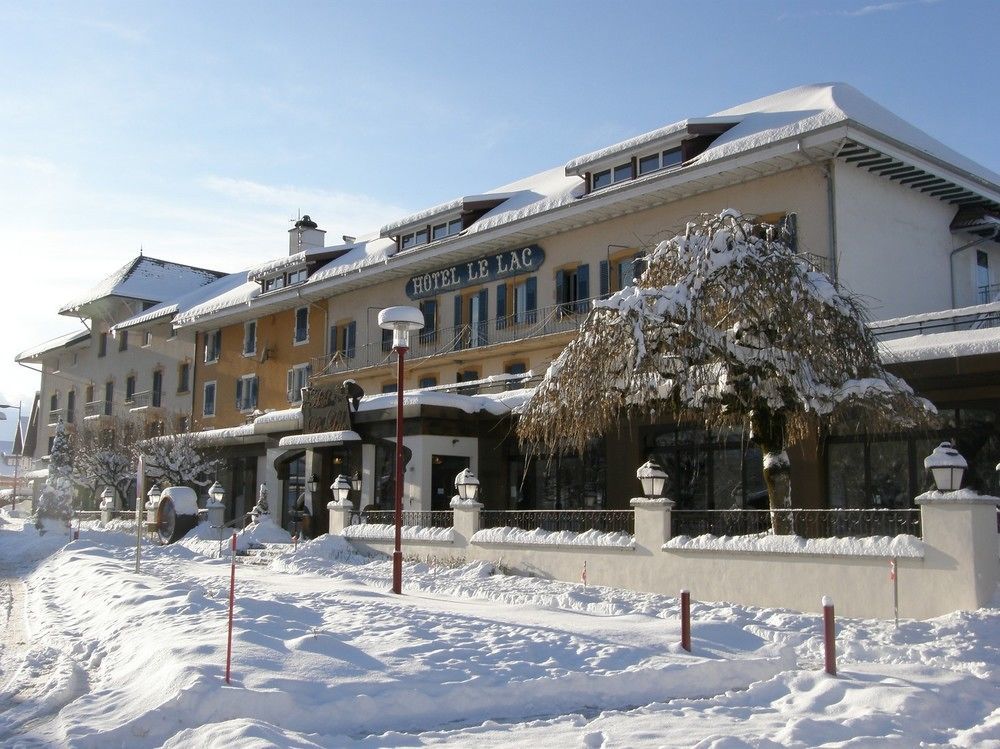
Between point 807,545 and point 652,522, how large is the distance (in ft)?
10.3

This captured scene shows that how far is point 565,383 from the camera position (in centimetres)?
1767

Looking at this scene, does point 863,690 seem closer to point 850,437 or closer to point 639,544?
point 639,544

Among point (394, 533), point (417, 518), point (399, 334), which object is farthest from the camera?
point (417, 518)

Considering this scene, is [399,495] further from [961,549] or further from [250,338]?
[250,338]

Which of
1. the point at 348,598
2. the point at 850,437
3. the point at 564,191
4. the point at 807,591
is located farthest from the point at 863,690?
the point at 564,191

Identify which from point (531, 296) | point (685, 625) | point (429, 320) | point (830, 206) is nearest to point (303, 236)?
point (429, 320)

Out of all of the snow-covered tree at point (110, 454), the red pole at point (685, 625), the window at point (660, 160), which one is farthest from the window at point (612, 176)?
the snow-covered tree at point (110, 454)

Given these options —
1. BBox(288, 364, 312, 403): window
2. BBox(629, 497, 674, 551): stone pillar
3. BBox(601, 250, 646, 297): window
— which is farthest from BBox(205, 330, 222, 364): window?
BBox(629, 497, 674, 551): stone pillar

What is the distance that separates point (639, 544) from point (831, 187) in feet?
34.6

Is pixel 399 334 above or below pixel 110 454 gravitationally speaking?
above

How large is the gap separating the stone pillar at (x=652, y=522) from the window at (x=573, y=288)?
1216 cm

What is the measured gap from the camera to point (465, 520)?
22.7m

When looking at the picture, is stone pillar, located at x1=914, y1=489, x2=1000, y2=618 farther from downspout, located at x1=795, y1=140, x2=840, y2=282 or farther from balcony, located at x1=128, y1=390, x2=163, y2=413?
balcony, located at x1=128, y1=390, x2=163, y2=413

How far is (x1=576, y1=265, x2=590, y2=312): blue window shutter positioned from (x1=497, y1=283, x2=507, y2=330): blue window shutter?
3.31 m
